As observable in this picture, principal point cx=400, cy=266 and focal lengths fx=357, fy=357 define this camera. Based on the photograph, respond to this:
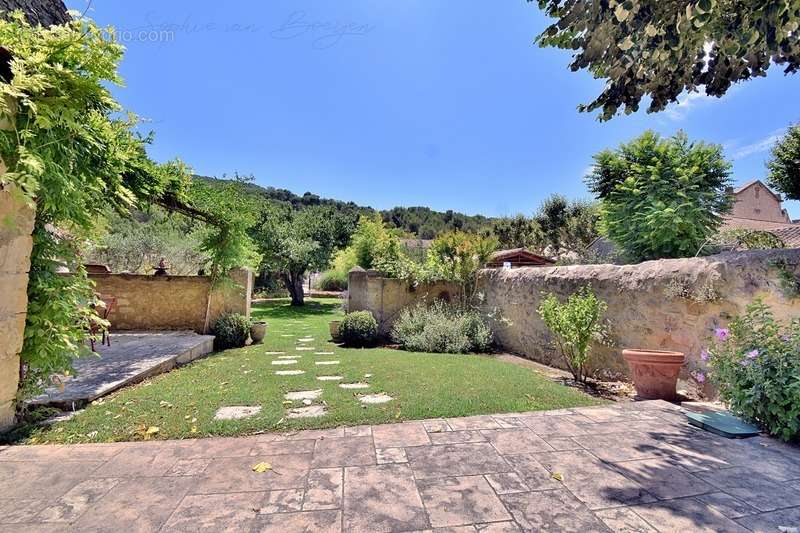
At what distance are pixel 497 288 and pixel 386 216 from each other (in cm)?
4127

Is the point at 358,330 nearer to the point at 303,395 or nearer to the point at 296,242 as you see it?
the point at 303,395

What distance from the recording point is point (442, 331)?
27.2 feet

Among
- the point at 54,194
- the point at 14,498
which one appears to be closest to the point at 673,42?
the point at 54,194

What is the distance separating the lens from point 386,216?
161ft

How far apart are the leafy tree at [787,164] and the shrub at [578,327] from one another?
12.0m

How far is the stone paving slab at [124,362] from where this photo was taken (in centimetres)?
388

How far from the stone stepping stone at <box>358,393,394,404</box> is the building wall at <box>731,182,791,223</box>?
80.3 feet

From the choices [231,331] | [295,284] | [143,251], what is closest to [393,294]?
[231,331]

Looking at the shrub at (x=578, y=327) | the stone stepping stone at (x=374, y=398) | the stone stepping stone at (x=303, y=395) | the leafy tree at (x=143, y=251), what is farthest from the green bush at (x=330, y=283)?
the stone stepping stone at (x=374, y=398)

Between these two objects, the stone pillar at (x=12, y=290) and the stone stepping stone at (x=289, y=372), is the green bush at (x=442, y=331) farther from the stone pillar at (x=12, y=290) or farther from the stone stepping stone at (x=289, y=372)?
the stone pillar at (x=12, y=290)

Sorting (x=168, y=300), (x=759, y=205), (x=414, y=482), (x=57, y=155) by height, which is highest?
(x=759, y=205)

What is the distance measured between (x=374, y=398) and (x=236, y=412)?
57.6 inches

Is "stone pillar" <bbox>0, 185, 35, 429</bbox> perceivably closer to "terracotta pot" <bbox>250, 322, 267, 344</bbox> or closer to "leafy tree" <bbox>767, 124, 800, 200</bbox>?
"terracotta pot" <bbox>250, 322, 267, 344</bbox>

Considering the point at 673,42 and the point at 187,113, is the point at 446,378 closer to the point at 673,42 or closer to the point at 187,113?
the point at 673,42
